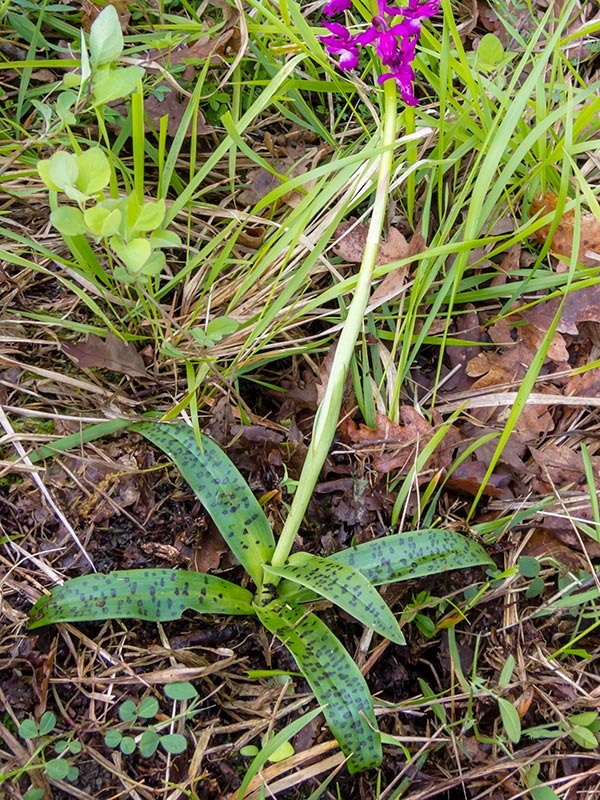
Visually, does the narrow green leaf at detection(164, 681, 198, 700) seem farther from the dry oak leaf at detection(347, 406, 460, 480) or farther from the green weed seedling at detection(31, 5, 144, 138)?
the green weed seedling at detection(31, 5, 144, 138)

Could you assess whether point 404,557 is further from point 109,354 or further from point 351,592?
point 109,354

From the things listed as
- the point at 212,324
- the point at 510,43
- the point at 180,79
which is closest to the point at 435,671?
the point at 212,324

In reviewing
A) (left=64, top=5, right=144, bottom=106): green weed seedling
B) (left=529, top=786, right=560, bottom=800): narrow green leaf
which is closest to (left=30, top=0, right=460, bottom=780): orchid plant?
(left=529, top=786, right=560, bottom=800): narrow green leaf

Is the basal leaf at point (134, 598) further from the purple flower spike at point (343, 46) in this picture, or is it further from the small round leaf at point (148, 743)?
the purple flower spike at point (343, 46)

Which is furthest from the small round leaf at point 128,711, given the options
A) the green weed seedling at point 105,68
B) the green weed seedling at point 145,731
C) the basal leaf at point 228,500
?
the green weed seedling at point 105,68

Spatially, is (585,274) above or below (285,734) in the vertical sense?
above

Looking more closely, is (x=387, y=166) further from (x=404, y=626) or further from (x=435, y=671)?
(x=435, y=671)
